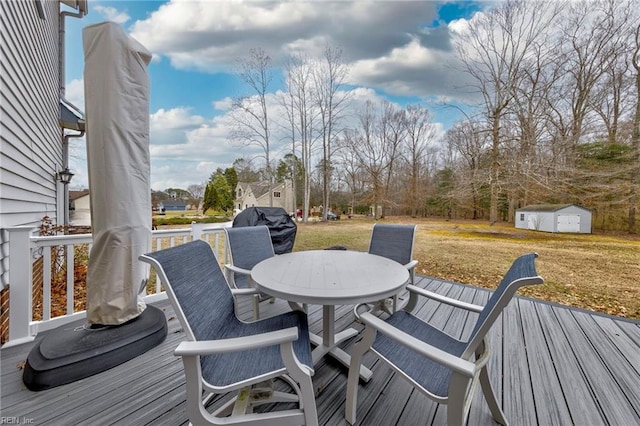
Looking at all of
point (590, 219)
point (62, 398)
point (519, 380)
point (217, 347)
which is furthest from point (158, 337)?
point (590, 219)

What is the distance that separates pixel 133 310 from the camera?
6.20ft

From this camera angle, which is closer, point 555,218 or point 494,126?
point 555,218

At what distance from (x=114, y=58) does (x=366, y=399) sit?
2.78 meters

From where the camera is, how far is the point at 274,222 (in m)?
3.87

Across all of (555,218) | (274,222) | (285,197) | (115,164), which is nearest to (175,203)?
(285,197)

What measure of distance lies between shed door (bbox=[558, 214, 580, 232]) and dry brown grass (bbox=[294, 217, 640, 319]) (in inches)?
12.9

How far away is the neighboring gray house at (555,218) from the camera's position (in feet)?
20.5

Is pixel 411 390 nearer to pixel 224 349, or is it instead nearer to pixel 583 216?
pixel 224 349

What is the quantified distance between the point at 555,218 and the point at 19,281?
1062cm

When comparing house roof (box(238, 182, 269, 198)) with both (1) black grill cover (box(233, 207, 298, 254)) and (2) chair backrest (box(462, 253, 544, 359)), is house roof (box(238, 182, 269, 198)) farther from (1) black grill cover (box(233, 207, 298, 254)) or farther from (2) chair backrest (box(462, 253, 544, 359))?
(2) chair backrest (box(462, 253, 544, 359))

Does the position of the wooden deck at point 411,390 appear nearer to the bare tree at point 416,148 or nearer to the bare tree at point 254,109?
the bare tree at point 416,148

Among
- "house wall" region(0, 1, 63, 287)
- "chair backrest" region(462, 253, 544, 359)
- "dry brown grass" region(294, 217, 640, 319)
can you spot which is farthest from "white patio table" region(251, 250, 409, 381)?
"dry brown grass" region(294, 217, 640, 319)

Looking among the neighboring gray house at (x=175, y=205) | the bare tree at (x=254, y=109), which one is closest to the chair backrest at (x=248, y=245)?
the bare tree at (x=254, y=109)

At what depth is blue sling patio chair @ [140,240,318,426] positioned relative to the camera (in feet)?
3.19
